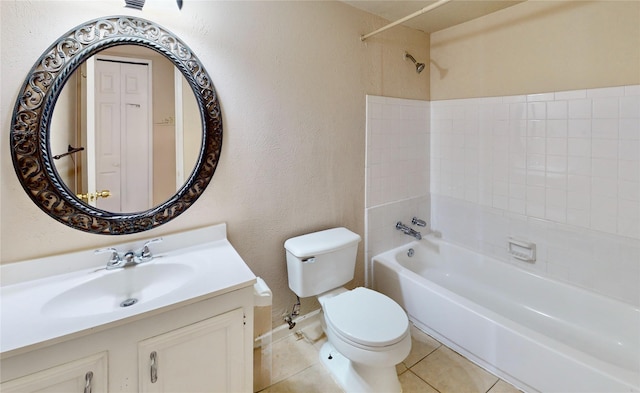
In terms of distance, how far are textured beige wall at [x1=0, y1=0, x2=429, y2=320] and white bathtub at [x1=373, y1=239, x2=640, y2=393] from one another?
1.71 ft

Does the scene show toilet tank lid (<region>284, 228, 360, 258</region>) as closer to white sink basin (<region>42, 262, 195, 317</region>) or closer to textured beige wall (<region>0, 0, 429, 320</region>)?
textured beige wall (<region>0, 0, 429, 320</region>)

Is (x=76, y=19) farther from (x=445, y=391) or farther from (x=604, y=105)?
(x=604, y=105)

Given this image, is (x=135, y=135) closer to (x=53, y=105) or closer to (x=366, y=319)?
(x=53, y=105)

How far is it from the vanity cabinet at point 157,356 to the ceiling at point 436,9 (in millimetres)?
1989

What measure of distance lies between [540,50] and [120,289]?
9.20ft

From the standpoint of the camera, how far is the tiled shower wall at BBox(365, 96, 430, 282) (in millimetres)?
2273

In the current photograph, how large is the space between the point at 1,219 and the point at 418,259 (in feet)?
8.39

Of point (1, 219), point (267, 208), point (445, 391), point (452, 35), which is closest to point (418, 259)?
point (445, 391)

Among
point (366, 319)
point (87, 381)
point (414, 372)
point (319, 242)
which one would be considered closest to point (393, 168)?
point (319, 242)

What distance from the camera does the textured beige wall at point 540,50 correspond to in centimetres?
169

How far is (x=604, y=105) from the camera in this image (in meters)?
1.74

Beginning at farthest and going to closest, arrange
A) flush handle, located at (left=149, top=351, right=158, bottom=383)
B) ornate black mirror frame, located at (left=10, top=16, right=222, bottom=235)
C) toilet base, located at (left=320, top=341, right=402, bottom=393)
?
toilet base, located at (left=320, top=341, right=402, bottom=393)
ornate black mirror frame, located at (left=10, top=16, right=222, bottom=235)
flush handle, located at (left=149, top=351, right=158, bottom=383)

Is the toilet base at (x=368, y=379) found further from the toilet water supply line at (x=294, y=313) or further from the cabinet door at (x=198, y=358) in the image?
the cabinet door at (x=198, y=358)

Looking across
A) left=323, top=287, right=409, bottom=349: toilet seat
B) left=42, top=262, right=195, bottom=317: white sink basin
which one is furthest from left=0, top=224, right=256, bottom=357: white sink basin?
left=323, top=287, right=409, bottom=349: toilet seat
